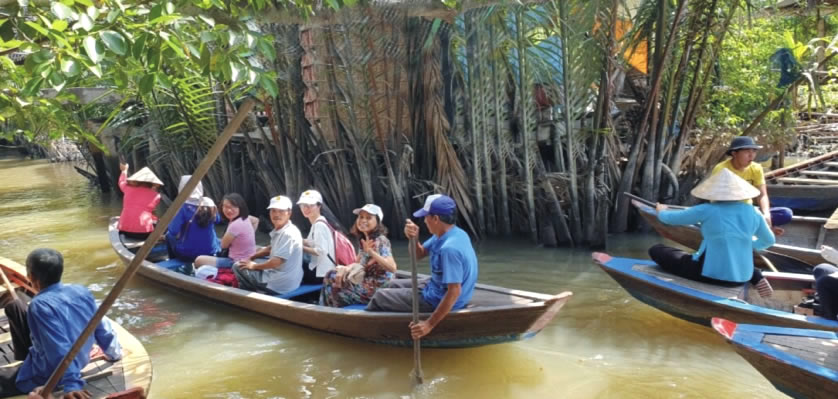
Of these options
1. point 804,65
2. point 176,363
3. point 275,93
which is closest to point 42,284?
point 275,93

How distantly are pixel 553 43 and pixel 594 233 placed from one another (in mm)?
2517

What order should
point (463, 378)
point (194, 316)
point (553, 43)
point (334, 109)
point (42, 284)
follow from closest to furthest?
1. point (42, 284)
2. point (463, 378)
3. point (194, 316)
4. point (553, 43)
5. point (334, 109)

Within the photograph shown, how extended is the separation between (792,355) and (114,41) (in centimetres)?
383

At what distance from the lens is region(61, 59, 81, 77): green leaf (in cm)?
261

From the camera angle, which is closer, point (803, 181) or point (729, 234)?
point (729, 234)

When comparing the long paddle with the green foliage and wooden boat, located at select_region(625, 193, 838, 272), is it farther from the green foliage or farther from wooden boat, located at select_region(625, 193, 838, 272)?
the green foliage

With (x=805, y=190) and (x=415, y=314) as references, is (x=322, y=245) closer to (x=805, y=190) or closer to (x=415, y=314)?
(x=415, y=314)

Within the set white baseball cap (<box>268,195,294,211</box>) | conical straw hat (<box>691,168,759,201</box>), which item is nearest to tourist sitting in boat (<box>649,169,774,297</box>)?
conical straw hat (<box>691,168,759,201</box>)

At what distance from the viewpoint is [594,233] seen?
873cm

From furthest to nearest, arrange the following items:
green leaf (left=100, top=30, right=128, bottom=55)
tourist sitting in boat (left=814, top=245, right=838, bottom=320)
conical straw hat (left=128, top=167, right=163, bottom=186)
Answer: conical straw hat (left=128, top=167, right=163, bottom=186) < tourist sitting in boat (left=814, top=245, right=838, bottom=320) < green leaf (left=100, top=30, right=128, bottom=55)

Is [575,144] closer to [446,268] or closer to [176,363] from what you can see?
[446,268]

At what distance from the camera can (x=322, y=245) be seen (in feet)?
19.6

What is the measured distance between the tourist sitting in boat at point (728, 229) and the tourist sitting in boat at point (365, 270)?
2.26m

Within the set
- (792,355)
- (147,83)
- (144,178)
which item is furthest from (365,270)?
(144,178)
